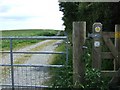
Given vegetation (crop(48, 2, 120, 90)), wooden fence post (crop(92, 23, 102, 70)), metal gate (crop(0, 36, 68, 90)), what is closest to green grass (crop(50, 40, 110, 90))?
vegetation (crop(48, 2, 120, 90))

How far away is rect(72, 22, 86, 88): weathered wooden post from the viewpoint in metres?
7.11

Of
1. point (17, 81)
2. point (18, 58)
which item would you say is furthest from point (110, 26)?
point (17, 81)

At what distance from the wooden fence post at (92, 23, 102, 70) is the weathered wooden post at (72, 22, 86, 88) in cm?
29

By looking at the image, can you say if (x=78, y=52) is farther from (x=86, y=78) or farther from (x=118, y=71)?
(x=118, y=71)

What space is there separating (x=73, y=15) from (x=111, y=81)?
11955mm

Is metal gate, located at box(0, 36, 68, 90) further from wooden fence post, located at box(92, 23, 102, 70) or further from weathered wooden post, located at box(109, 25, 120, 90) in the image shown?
weathered wooden post, located at box(109, 25, 120, 90)

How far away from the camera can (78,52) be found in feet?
23.5

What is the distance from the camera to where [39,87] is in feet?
25.4

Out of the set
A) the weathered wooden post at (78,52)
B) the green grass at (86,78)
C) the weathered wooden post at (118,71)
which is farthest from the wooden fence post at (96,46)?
the weathered wooden post at (118,71)

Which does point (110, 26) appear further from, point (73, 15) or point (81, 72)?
point (73, 15)

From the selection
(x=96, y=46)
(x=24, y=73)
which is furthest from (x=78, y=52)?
(x=24, y=73)

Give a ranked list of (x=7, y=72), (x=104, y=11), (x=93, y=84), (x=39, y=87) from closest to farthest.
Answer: (x=93, y=84), (x=39, y=87), (x=7, y=72), (x=104, y=11)

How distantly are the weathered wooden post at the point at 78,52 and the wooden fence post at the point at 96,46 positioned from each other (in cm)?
29

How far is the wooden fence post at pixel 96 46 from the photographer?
23.9ft
